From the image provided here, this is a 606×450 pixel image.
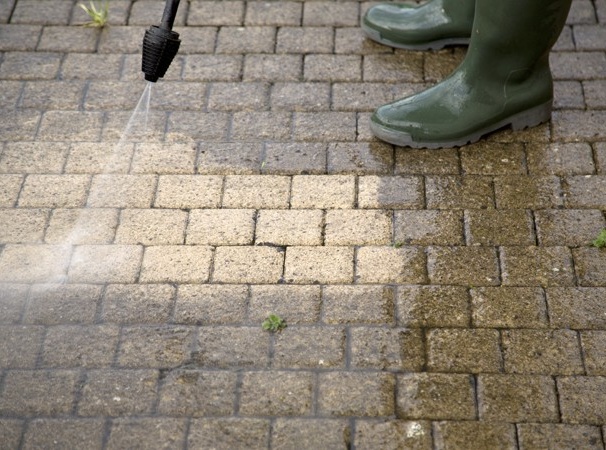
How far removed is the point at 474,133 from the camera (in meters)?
3.80

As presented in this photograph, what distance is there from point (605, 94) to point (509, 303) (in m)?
1.35

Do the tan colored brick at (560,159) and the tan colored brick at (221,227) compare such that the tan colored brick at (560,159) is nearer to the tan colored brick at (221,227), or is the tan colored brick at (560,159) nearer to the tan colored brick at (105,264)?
the tan colored brick at (221,227)

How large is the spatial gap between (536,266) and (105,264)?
1.55m

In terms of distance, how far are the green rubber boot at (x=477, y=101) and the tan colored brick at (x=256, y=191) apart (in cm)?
49

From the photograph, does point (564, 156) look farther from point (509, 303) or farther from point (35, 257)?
point (35, 257)

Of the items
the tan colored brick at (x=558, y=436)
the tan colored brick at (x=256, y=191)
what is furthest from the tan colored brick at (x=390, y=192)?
the tan colored brick at (x=558, y=436)

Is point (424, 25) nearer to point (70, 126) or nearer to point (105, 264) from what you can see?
point (70, 126)

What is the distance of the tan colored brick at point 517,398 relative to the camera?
284 centimetres

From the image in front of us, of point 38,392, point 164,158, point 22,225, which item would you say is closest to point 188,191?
point 164,158

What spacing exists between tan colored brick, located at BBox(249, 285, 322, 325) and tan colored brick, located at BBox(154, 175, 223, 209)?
496 mm

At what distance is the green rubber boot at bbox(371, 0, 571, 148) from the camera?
12.1 feet

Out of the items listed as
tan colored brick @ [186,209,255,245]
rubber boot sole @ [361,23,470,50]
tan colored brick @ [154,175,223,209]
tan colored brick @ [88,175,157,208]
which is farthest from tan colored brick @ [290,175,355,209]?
rubber boot sole @ [361,23,470,50]

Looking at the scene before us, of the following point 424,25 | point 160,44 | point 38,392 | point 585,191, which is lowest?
point 38,392

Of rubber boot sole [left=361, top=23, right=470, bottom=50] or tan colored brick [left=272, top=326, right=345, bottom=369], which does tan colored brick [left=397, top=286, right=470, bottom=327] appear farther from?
rubber boot sole [left=361, top=23, right=470, bottom=50]
